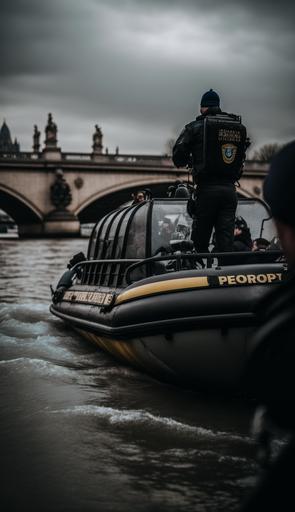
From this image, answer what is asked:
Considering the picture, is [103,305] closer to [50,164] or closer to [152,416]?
[152,416]

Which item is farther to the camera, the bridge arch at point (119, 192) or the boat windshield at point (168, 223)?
the bridge arch at point (119, 192)

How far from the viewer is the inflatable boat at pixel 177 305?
170 inches

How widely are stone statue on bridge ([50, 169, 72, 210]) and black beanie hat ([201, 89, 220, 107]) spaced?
144 feet

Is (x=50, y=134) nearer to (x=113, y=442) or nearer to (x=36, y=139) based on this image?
(x=36, y=139)

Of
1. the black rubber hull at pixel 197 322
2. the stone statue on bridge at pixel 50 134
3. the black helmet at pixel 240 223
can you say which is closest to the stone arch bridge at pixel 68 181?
the stone statue on bridge at pixel 50 134

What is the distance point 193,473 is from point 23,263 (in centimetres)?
1765

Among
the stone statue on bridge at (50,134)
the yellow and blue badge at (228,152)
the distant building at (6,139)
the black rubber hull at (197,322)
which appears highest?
the distant building at (6,139)

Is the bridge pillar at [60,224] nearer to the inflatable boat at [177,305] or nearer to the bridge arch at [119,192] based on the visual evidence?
the bridge arch at [119,192]

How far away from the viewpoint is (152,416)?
4.52 metres

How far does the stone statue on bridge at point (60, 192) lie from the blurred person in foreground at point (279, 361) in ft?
156

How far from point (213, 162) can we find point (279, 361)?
405cm

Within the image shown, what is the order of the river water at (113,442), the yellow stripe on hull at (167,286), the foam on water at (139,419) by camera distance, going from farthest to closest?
1. the yellow stripe on hull at (167,286)
2. the foam on water at (139,419)
3. the river water at (113,442)

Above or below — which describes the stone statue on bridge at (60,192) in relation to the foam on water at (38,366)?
above

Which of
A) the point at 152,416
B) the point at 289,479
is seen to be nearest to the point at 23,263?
the point at 152,416
